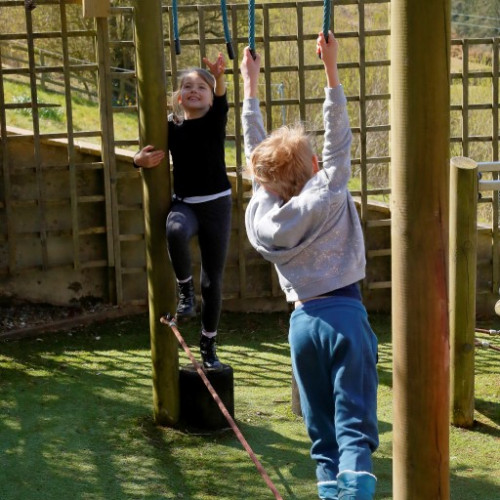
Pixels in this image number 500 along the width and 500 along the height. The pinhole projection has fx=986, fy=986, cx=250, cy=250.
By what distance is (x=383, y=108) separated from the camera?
14727mm

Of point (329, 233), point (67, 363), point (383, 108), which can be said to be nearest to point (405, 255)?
point (329, 233)

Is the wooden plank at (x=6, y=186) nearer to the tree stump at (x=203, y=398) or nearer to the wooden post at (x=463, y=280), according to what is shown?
the tree stump at (x=203, y=398)

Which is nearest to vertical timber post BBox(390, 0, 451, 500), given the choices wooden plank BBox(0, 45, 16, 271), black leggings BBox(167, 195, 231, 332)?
black leggings BBox(167, 195, 231, 332)

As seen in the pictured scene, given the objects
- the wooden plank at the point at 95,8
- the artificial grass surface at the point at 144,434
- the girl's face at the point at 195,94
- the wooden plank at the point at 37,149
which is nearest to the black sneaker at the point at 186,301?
the artificial grass surface at the point at 144,434

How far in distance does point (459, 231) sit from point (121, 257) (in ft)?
10.2

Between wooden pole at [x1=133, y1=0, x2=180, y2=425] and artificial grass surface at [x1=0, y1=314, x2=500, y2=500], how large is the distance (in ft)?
1.21

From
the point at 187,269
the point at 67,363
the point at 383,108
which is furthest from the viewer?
the point at 383,108

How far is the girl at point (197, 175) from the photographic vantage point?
4.69m

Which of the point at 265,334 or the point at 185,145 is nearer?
the point at 185,145

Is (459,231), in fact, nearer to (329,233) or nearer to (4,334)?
(329,233)

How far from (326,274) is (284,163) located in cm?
38

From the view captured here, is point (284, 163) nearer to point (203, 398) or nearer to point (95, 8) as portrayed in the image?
point (203, 398)

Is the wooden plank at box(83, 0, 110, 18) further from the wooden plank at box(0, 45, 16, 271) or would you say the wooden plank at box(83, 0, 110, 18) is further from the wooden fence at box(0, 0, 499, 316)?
the wooden plank at box(0, 45, 16, 271)

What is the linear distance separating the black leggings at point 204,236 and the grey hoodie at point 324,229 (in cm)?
153
